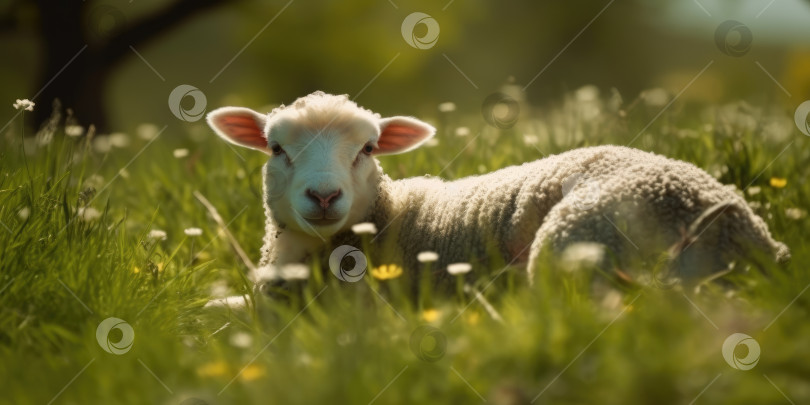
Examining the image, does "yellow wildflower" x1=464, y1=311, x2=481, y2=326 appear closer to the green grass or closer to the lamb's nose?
the green grass

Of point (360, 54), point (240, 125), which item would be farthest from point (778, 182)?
point (360, 54)

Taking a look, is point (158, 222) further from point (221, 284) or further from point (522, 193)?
point (522, 193)

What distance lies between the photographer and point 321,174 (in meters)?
3.84

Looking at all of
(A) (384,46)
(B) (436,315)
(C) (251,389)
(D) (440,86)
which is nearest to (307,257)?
(B) (436,315)

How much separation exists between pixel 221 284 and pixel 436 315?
2.32 metres

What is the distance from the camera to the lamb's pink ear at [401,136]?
448cm

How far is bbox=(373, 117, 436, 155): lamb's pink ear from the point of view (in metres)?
4.48
